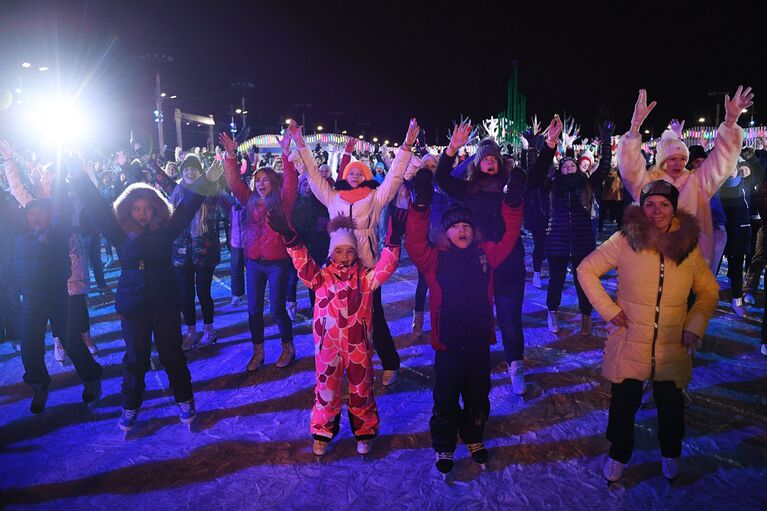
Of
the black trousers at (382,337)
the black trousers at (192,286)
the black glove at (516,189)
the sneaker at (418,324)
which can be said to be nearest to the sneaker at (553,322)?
the sneaker at (418,324)

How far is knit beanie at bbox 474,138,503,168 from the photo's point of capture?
3934 mm

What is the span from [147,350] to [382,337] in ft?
6.22

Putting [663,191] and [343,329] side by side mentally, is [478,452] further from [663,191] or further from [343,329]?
[663,191]

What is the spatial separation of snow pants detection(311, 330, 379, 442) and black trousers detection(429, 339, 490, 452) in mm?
469

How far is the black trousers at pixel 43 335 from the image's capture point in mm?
4191

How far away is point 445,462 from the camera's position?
3.12m

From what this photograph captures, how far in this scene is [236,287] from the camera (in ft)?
22.6

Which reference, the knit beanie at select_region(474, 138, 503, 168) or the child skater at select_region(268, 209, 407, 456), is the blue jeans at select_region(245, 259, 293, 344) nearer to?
the child skater at select_region(268, 209, 407, 456)

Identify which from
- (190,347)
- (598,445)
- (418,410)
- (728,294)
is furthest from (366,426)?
(728,294)

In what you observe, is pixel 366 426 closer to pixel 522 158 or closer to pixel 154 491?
pixel 154 491

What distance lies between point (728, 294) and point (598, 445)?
5.30 m

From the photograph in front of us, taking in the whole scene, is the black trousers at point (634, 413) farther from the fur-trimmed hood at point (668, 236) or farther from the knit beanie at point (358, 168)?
the knit beanie at point (358, 168)

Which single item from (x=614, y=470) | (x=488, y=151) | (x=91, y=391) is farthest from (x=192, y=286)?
(x=614, y=470)

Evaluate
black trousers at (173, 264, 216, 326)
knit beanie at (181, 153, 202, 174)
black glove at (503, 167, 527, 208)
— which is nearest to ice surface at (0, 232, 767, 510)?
black trousers at (173, 264, 216, 326)
